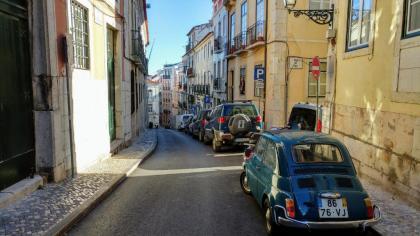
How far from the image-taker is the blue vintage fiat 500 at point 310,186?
4715mm

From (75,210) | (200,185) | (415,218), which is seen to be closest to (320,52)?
(200,185)

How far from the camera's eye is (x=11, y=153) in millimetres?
6449

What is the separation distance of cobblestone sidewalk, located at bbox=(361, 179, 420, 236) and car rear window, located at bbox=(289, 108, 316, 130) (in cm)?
332

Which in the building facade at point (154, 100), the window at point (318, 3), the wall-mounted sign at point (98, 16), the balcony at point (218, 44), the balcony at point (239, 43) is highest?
the window at point (318, 3)

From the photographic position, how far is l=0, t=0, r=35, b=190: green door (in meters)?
6.21

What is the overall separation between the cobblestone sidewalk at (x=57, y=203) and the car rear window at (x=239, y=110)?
542 centimetres

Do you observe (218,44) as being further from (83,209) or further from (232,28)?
(83,209)

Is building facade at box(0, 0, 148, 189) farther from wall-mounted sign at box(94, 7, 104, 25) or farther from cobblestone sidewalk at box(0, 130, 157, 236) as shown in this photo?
cobblestone sidewalk at box(0, 130, 157, 236)

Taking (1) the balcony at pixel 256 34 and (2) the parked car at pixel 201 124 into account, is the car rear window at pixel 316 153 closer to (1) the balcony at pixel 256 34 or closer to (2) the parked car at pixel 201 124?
(2) the parked car at pixel 201 124

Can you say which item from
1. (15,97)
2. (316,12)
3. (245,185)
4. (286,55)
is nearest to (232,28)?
(286,55)

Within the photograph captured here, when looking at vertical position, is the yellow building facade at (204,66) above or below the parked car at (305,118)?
above

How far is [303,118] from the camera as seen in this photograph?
414 inches

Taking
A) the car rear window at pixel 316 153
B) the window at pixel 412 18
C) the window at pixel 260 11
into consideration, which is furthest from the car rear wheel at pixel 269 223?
the window at pixel 260 11

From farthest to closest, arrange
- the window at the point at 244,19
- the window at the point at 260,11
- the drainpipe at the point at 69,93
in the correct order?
the window at the point at 244,19 < the window at the point at 260,11 < the drainpipe at the point at 69,93
